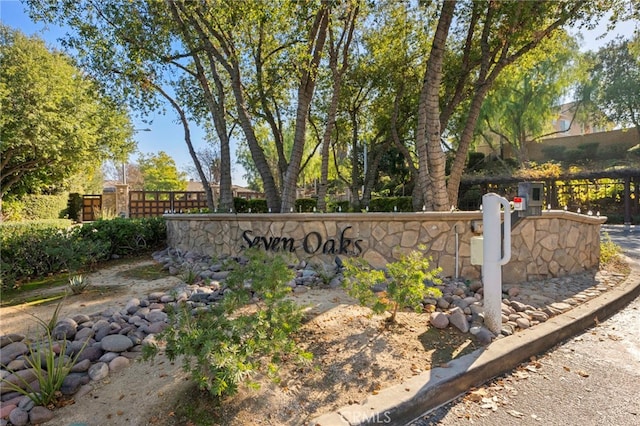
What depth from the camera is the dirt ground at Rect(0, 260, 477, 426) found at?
1864 mm

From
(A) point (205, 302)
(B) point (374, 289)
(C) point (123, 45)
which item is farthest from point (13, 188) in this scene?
(B) point (374, 289)

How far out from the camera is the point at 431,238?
4.53m

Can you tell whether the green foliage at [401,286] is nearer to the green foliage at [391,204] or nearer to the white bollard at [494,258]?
the white bollard at [494,258]

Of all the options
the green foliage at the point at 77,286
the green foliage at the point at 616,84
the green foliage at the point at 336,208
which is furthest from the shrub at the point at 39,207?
the green foliage at the point at 616,84

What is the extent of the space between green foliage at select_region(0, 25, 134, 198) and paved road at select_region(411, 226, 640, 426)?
12020 millimetres

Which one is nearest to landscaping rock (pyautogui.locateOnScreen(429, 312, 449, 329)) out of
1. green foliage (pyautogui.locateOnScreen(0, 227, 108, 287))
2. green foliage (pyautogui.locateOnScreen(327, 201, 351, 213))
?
green foliage (pyautogui.locateOnScreen(0, 227, 108, 287))

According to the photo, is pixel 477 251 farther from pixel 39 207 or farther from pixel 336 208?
pixel 39 207

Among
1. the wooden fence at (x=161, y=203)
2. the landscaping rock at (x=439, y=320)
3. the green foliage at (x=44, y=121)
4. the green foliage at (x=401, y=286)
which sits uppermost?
the green foliage at (x=44, y=121)

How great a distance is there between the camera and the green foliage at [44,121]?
11.9m

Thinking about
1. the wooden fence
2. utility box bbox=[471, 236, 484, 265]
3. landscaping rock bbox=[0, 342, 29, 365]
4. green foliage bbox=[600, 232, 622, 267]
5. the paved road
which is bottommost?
the paved road

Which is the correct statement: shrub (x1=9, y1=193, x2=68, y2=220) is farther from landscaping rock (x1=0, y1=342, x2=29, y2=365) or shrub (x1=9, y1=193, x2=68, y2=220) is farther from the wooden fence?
landscaping rock (x1=0, y1=342, x2=29, y2=365)

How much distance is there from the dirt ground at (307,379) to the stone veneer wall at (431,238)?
159cm

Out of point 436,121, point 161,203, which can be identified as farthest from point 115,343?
point 161,203

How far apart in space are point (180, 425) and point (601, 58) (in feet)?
93.8
